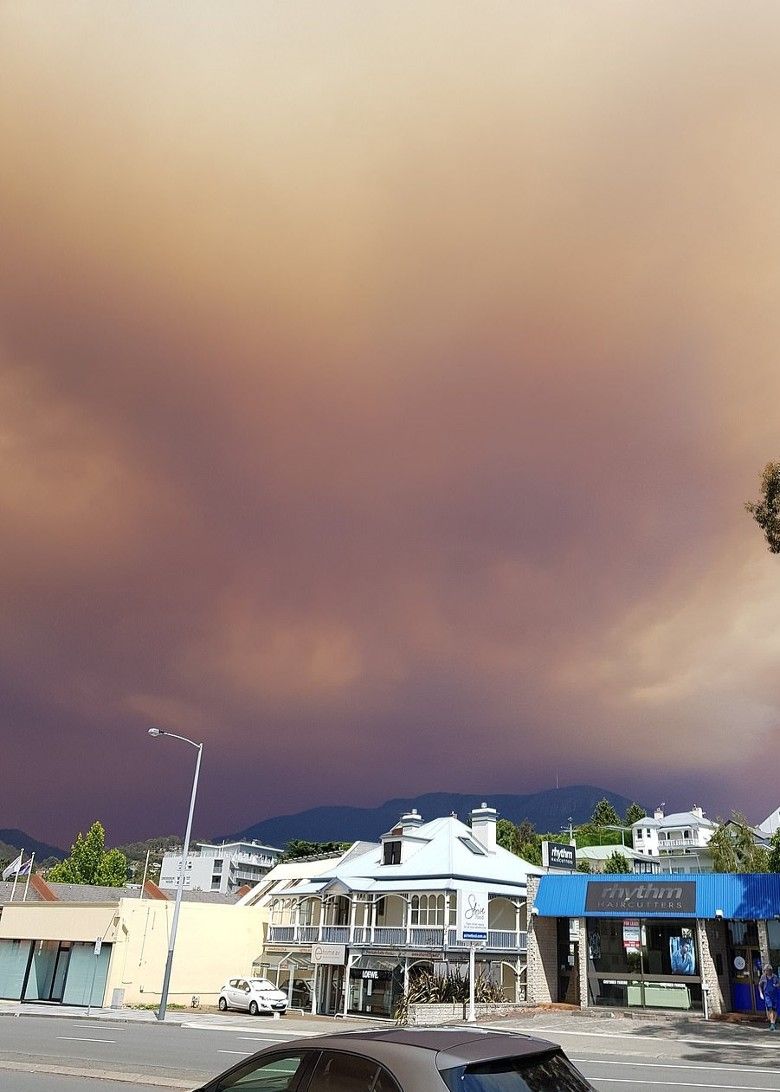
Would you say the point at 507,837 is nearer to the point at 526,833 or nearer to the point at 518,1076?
the point at 526,833

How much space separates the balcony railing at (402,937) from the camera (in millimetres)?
41094

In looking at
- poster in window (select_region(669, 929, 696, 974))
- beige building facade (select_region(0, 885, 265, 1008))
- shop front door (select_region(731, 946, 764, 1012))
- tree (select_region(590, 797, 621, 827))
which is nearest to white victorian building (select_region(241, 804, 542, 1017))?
beige building facade (select_region(0, 885, 265, 1008))

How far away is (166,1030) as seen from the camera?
27531 millimetres

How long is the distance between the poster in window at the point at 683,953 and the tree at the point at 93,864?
61.0m

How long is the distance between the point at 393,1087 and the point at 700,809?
559ft

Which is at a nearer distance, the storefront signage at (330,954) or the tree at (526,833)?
the storefront signage at (330,954)

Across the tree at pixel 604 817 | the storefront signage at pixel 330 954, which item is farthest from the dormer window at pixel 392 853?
the tree at pixel 604 817

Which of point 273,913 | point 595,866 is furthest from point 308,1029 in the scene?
point 595,866

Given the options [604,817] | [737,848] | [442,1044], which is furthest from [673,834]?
[442,1044]

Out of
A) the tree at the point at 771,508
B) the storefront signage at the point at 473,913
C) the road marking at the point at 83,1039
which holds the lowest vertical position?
the road marking at the point at 83,1039

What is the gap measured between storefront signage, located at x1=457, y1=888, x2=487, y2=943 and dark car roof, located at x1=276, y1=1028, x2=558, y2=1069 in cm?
2867

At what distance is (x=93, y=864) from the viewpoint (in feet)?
261

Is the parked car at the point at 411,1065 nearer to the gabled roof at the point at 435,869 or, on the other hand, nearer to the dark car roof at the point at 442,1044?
the dark car roof at the point at 442,1044

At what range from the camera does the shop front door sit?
31.4 m
